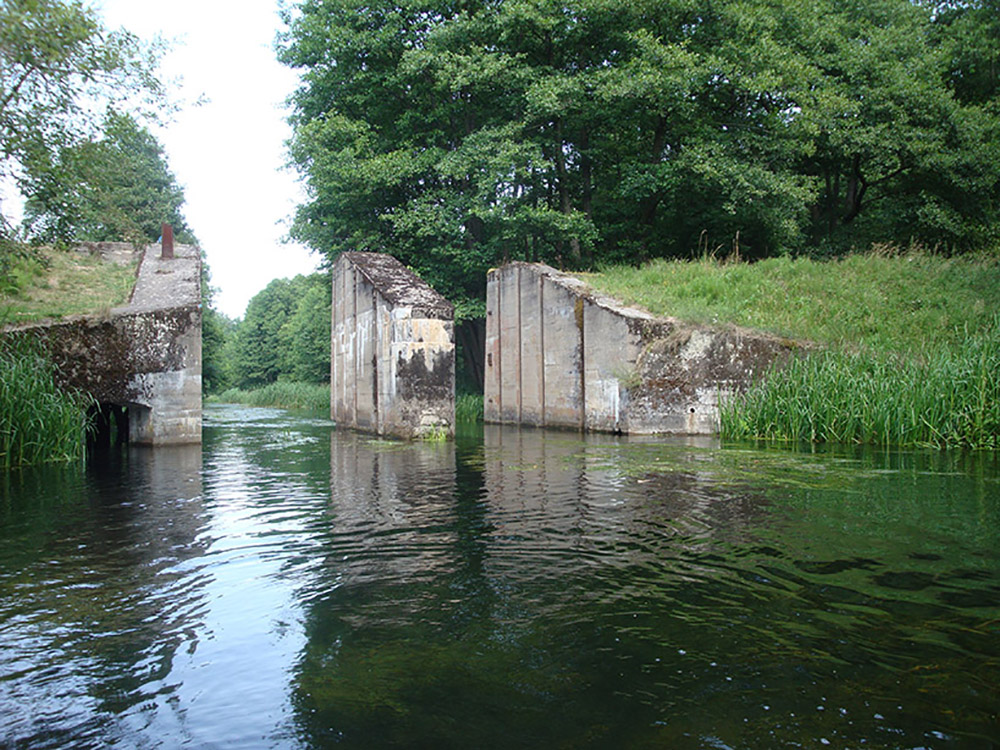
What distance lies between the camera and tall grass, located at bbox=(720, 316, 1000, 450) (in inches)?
402

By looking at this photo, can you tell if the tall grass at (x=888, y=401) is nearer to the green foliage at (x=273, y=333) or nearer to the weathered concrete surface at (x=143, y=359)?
the weathered concrete surface at (x=143, y=359)

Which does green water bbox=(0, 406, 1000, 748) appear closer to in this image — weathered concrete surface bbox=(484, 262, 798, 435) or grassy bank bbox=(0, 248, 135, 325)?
grassy bank bbox=(0, 248, 135, 325)

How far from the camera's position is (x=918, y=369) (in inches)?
437

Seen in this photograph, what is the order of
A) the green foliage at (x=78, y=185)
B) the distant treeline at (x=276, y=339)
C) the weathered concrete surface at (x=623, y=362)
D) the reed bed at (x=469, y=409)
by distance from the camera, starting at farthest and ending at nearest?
the distant treeline at (x=276, y=339) → the reed bed at (x=469, y=409) → the weathered concrete surface at (x=623, y=362) → the green foliage at (x=78, y=185)

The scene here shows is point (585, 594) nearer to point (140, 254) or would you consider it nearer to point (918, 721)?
point (918, 721)

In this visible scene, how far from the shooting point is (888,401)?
10641 millimetres

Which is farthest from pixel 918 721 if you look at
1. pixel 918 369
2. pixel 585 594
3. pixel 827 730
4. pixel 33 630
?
pixel 918 369

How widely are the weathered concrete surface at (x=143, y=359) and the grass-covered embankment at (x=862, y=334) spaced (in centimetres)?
921

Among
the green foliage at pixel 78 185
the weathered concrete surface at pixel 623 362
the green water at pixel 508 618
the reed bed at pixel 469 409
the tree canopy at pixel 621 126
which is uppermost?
the tree canopy at pixel 621 126

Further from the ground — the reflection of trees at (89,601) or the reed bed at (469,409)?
the reed bed at (469,409)

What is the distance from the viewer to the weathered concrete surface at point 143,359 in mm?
11383

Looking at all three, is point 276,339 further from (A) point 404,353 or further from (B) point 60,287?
(A) point 404,353

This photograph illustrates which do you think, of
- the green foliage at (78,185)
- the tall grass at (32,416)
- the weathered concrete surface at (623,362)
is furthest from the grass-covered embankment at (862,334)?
the green foliage at (78,185)

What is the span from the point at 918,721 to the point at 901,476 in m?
5.83
